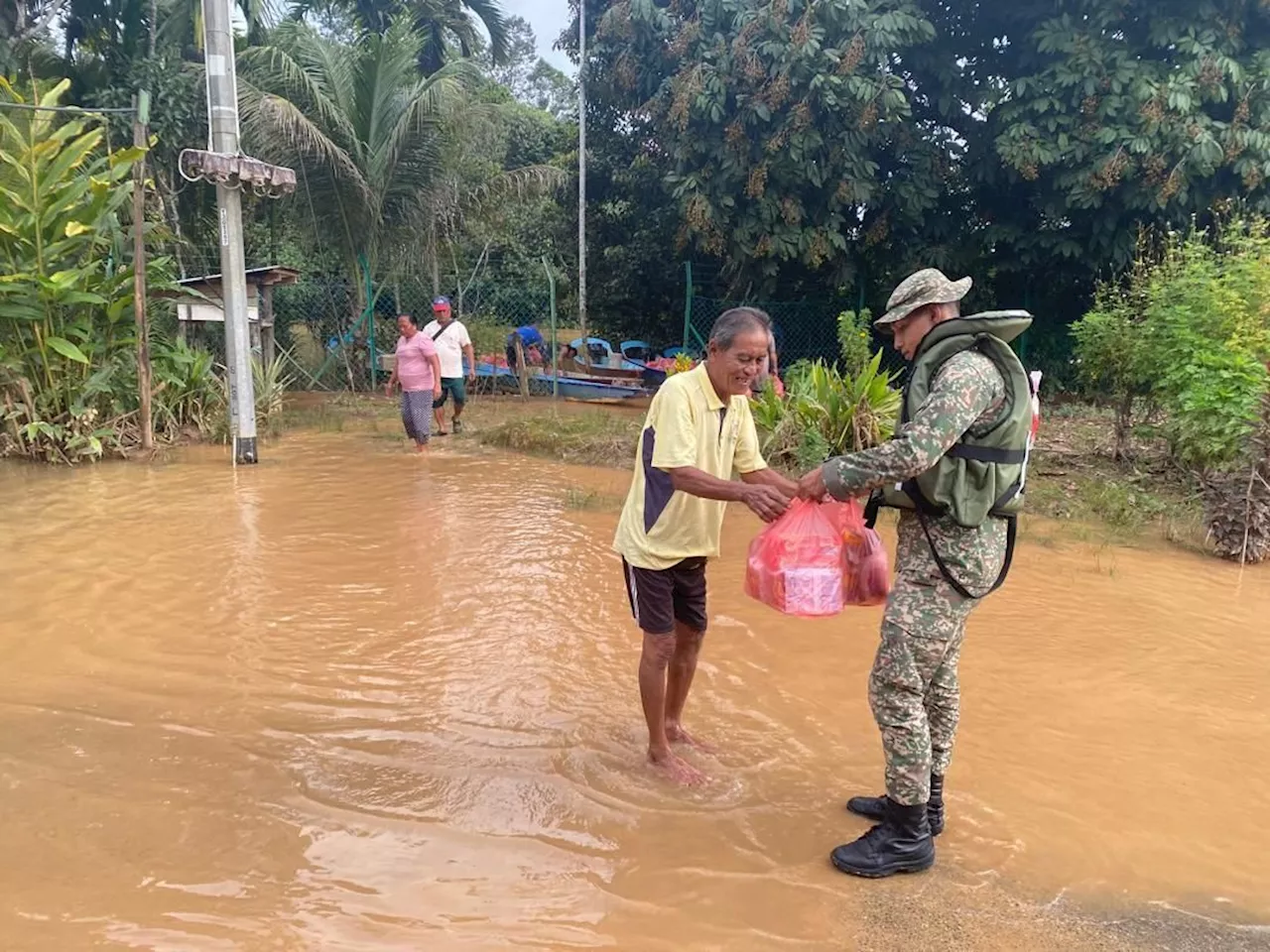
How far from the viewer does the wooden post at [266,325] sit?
540 inches

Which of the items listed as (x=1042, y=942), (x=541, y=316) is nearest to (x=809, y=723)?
(x=1042, y=942)

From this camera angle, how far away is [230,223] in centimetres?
974

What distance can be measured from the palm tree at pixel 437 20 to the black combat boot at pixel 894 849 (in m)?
20.9

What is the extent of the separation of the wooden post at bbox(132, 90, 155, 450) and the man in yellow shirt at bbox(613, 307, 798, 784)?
26.7ft

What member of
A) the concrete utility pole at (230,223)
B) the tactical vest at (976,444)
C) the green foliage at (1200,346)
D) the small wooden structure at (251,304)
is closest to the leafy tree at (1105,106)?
the green foliage at (1200,346)

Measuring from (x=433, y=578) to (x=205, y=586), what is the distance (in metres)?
1.36

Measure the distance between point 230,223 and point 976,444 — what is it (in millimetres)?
9081

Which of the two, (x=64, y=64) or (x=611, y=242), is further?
(x=611, y=242)

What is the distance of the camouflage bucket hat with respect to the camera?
116 inches

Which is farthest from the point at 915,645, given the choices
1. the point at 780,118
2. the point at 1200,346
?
the point at 780,118

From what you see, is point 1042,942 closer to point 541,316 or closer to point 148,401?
point 148,401

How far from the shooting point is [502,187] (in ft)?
59.5

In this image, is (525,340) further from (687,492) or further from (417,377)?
(687,492)

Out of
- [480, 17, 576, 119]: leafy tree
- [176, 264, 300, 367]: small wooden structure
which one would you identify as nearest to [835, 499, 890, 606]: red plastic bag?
[176, 264, 300, 367]: small wooden structure
